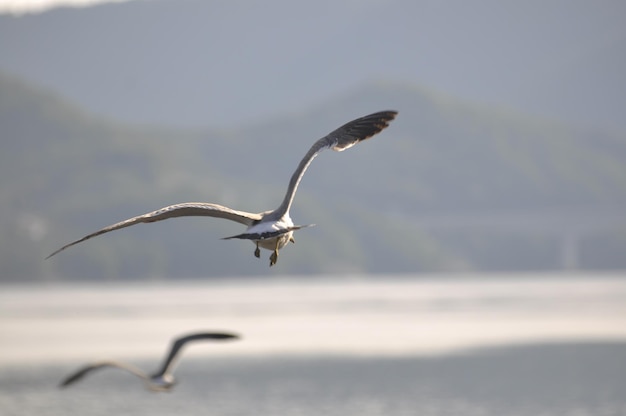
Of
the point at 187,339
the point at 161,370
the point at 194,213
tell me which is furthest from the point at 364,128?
the point at 161,370

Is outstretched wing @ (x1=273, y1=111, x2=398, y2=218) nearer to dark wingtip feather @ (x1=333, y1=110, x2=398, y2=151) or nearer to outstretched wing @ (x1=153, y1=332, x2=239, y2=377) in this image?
dark wingtip feather @ (x1=333, y1=110, x2=398, y2=151)

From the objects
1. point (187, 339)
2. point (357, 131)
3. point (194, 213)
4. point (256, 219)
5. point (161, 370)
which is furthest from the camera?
point (161, 370)

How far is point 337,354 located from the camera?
266ft

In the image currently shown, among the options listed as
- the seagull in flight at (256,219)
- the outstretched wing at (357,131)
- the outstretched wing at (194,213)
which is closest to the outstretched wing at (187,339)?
the outstretched wing at (357,131)

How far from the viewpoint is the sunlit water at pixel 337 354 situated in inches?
2427

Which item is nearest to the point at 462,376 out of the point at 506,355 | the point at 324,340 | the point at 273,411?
the point at 506,355

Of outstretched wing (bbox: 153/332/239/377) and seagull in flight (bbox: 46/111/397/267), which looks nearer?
seagull in flight (bbox: 46/111/397/267)

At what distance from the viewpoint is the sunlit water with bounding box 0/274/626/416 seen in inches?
2427

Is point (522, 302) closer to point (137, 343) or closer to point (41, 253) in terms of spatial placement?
point (137, 343)

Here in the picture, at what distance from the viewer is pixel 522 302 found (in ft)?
410

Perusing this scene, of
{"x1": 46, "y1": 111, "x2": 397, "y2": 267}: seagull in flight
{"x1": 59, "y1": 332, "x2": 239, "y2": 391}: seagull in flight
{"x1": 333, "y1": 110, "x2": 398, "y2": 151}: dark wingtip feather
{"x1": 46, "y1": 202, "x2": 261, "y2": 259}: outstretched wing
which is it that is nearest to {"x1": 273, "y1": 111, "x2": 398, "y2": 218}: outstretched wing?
{"x1": 333, "y1": 110, "x2": 398, "y2": 151}: dark wingtip feather

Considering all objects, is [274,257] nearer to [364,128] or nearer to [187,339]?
[364,128]

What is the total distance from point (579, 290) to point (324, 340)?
194ft

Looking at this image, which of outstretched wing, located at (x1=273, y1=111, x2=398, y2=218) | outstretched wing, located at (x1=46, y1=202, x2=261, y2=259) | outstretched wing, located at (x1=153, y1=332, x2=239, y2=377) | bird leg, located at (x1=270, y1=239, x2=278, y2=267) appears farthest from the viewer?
outstretched wing, located at (x1=153, y1=332, x2=239, y2=377)
